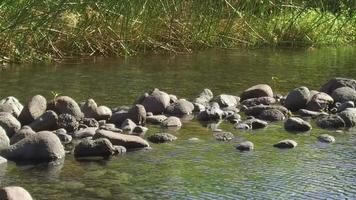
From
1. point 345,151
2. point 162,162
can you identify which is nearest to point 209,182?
point 162,162

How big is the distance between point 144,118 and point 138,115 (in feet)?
0.27

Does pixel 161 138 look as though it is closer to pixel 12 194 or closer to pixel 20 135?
pixel 20 135

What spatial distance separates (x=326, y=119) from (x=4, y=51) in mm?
6075

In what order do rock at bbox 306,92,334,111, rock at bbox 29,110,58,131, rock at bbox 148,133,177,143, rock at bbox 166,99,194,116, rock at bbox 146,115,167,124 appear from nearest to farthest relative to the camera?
rock at bbox 148,133,177,143 → rock at bbox 29,110,58,131 → rock at bbox 146,115,167,124 → rock at bbox 166,99,194,116 → rock at bbox 306,92,334,111

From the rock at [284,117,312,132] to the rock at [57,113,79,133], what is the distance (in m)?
1.83

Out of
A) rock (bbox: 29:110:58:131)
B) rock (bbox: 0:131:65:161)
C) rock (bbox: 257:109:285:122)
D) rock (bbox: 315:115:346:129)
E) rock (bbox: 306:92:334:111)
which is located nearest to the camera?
rock (bbox: 0:131:65:161)

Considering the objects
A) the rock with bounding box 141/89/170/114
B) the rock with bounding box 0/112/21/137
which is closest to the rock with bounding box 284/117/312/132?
the rock with bounding box 141/89/170/114

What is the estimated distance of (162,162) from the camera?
17.1 ft

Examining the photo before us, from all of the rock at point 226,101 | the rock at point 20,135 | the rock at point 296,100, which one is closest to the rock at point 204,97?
the rock at point 226,101

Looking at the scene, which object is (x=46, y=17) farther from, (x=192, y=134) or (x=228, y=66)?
(x=228, y=66)

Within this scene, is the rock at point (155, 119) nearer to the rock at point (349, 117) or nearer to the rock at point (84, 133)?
the rock at point (84, 133)

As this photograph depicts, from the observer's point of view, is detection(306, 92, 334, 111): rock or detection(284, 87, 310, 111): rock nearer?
detection(306, 92, 334, 111): rock

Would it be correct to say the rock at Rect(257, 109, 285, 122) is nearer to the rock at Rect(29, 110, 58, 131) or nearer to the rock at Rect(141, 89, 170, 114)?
the rock at Rect(141, 89, 170, 114)

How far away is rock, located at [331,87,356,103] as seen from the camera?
787 centimetres
